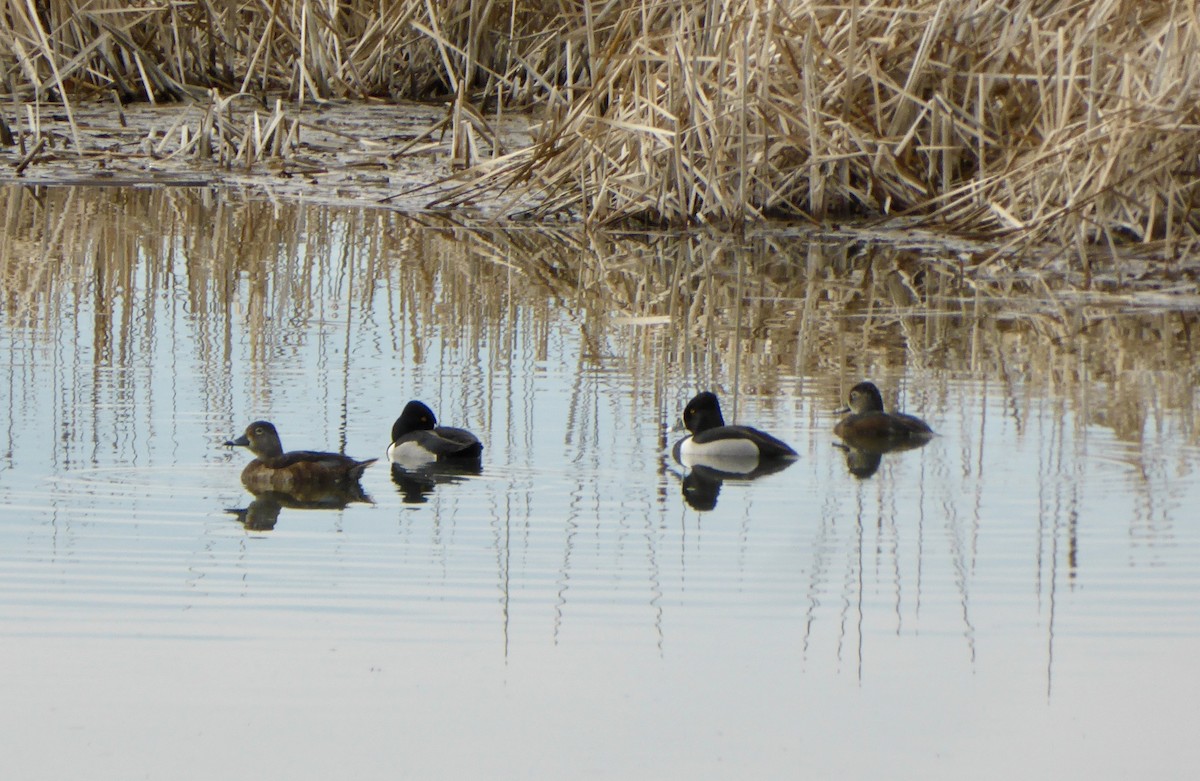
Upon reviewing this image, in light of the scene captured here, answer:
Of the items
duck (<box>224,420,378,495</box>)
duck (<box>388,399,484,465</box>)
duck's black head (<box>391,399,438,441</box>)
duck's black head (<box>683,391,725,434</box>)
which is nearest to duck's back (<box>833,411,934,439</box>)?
duck's black head (<box>683,391,725,434</box>)

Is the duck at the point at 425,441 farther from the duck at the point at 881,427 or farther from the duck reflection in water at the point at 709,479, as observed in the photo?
the duck at the point at 881,427

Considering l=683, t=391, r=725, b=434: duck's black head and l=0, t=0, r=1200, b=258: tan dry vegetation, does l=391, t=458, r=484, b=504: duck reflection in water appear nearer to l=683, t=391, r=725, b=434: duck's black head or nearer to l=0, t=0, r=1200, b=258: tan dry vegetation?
l=683, t=391, r=725, b=434: duck's black head

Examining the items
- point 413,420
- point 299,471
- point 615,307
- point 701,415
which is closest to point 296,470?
point 299,471

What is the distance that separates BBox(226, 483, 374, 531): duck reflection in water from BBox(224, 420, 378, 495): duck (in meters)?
0.02

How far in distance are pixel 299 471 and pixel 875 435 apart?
1.92 m

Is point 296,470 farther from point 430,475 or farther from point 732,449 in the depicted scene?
point 732,449

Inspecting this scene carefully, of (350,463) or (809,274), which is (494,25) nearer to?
(809,274)

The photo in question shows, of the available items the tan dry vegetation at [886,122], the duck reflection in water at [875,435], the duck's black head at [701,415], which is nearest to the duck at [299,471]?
the duck's black head at [701,415]

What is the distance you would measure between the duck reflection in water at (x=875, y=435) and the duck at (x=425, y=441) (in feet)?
3.99

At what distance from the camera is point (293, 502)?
621 cm

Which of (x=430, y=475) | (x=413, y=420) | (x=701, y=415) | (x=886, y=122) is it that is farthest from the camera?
(x=886, y=122)

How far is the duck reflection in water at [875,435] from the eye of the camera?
675 centimetres

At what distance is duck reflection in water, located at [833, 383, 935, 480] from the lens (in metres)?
6.75

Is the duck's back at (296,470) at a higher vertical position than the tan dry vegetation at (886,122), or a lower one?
lower
